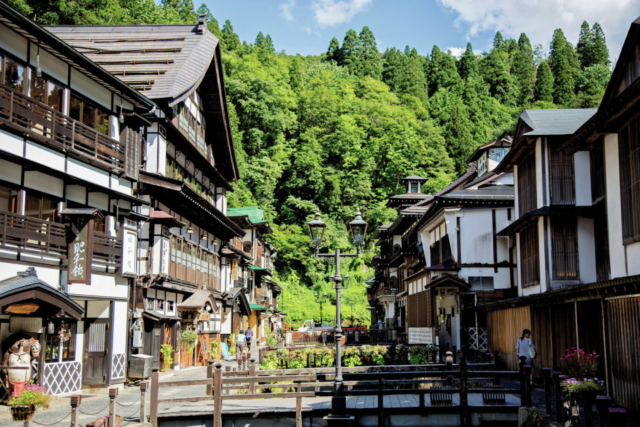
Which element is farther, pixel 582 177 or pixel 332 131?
pixel 332 131

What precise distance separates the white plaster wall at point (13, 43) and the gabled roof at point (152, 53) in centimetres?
876

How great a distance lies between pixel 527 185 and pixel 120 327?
16.8 meters

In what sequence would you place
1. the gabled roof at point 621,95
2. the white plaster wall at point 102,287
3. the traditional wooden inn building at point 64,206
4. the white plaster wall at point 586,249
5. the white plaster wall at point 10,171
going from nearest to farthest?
the gabled roof at point 621,95, the white plaster wall at point 10,171, the traditional wooden inn building at point 64,206, the white plaster wall at point 102,287, the white plaster wall at point 586,249

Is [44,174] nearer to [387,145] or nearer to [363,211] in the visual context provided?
[363,211]

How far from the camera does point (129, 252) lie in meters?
21.2

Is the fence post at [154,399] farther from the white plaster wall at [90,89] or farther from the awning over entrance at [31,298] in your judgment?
the white plaster wall at [90,89]

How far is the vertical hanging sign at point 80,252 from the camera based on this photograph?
18.0 metres

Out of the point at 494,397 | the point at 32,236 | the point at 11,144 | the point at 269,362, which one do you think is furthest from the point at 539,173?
the point at 11,144

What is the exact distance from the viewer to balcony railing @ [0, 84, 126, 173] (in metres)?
15.5

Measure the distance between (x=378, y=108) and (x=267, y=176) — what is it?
73.0 ft

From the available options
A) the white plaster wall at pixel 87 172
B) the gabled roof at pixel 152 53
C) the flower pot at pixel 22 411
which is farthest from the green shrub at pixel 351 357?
the flower pot at pixel 22 411

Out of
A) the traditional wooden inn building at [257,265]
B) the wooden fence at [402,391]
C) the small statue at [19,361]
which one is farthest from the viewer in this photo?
the traditional wooden inn building at [257,265]

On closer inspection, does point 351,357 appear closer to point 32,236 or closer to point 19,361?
point 19,361

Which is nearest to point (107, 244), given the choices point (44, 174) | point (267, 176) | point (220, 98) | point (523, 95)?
point (44, 174)
